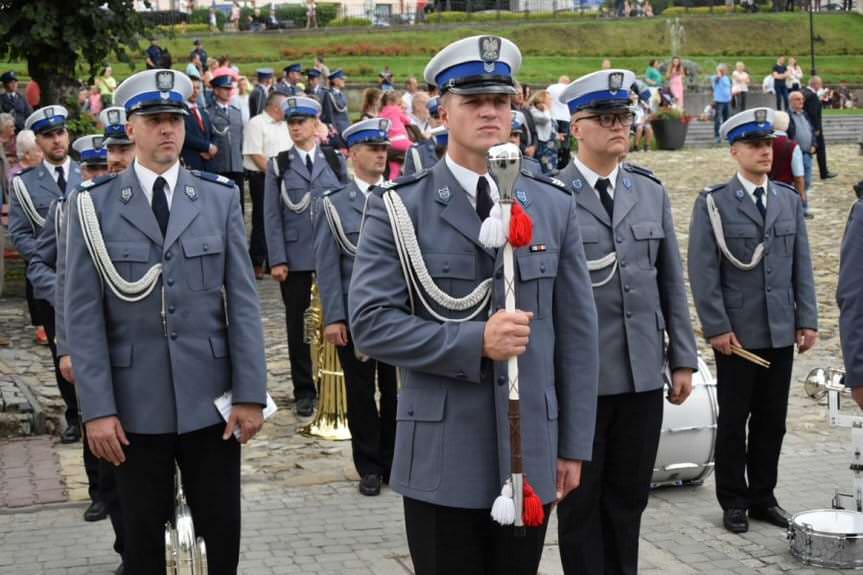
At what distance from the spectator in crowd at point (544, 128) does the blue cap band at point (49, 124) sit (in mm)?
12794

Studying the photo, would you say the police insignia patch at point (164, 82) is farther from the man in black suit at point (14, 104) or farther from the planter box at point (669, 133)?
the planter box at point (669, 133)

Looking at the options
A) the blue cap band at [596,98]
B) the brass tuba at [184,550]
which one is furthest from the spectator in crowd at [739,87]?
the brass tuba at [184,550]

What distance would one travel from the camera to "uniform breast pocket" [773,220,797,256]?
788 cm

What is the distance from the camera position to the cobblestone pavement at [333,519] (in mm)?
7195

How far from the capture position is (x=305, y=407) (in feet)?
34.9

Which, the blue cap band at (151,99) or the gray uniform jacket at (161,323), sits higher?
the blue cap band at (151,99)

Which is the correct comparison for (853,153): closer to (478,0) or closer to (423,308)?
(423,308)

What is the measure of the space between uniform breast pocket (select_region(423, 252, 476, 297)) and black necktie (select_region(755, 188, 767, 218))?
398 centimetres

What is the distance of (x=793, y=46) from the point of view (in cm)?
6394

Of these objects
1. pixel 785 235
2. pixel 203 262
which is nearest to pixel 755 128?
pixel 785 235

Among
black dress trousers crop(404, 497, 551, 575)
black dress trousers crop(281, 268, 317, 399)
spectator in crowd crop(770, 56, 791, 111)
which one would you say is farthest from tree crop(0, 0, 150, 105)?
spectator in crowd crop(770, 56, 791, 111)

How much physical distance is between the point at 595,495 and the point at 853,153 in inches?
1068

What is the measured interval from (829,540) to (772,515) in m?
0.84

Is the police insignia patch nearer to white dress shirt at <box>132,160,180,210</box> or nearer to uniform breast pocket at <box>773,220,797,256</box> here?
white dress shirt at <box>132,160,180,210</box>
